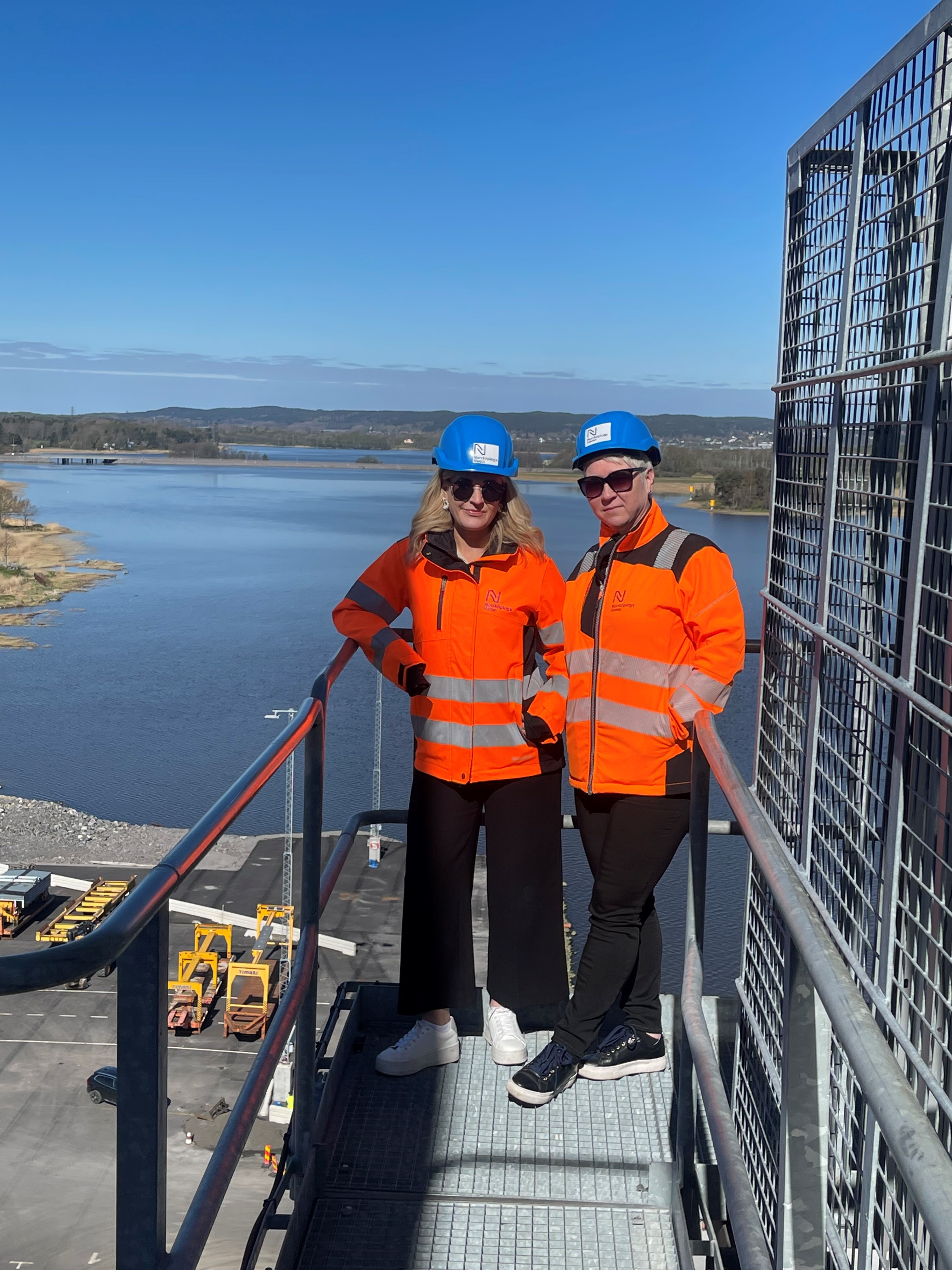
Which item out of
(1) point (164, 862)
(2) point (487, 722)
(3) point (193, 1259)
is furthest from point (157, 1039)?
(2) point (487, 722)

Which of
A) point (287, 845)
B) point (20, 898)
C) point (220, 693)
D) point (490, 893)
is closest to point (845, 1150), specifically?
point (490, 893)

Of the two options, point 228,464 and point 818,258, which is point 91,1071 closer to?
point 818,258

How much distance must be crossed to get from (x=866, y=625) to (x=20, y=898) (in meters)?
23.5

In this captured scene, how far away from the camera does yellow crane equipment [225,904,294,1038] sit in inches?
772

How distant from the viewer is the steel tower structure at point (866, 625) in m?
1.88

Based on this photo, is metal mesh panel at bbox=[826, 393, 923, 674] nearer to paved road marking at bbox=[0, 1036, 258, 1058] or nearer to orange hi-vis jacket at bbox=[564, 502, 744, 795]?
orange hi-vis jacket at bbox=[564, 502, 744, 795]

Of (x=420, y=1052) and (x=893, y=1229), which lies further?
(x=420, y=1052)

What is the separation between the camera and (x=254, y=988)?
21266mm

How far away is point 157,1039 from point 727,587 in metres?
1.38

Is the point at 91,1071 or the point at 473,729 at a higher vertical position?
the point at 473,729

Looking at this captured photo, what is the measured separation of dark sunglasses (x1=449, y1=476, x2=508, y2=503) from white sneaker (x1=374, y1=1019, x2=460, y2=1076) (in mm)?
1056

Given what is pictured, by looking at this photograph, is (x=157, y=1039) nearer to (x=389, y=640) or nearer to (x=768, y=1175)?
(x=389, y=640)

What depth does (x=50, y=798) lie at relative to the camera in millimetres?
34812

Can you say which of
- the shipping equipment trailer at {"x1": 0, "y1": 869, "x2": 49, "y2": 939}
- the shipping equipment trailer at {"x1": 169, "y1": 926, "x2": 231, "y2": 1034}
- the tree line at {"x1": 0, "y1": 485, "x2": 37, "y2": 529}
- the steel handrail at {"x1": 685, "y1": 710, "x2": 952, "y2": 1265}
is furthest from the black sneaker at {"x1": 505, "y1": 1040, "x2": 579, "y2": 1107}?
the tree line at {"x1": 0, "y1": 485, "x2": 37, "y2": 529}
